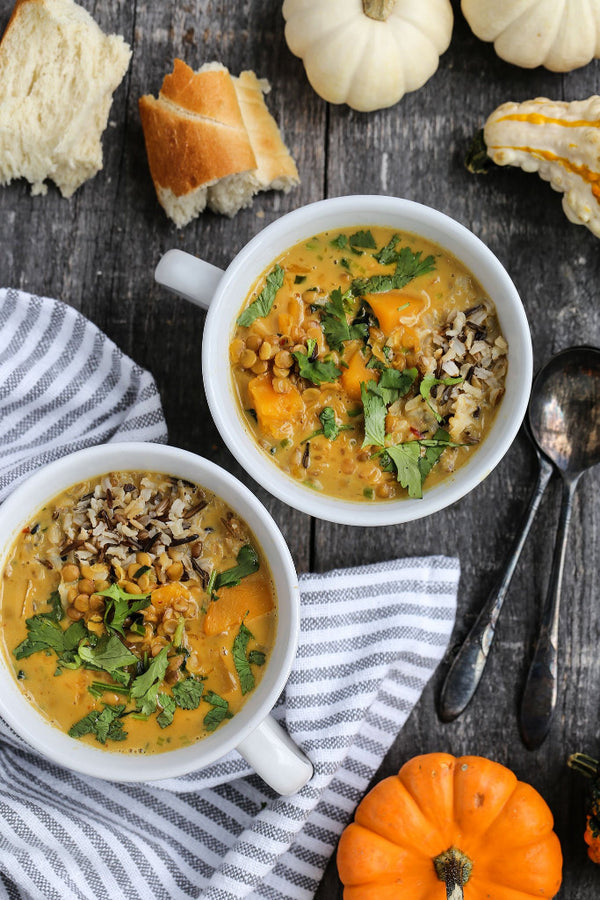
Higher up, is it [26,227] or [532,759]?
[26,227]

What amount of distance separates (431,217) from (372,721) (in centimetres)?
167

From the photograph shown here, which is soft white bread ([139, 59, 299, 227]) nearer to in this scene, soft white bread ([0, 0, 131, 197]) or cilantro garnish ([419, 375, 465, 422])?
soft white bread ([0, 0, 131, 197])

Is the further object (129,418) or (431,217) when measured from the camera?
(129,418)

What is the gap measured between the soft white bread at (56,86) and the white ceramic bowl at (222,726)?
1.14 m

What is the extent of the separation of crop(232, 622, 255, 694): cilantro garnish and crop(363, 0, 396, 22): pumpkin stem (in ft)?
6.59

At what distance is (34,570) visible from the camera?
255cm

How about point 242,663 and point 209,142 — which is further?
point 209,142

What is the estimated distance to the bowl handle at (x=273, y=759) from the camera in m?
2.50

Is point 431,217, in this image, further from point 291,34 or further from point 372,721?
point 372,721

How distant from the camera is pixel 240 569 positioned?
255 centimetres

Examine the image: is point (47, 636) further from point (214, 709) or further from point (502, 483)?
point (502, 483)

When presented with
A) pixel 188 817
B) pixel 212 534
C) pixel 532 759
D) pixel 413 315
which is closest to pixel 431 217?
pixel 413 315

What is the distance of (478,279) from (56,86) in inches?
63.3

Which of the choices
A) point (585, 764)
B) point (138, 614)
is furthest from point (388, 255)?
point (585, 764)
